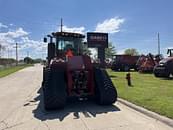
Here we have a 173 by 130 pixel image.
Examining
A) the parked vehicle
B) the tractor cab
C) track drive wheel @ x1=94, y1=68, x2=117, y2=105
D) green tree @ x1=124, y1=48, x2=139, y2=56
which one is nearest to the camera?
track drive wheel @ x1=94, y1=68, x2=117, y2=105

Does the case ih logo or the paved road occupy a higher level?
the case ih logo

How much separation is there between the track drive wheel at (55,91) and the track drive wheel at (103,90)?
50.9 inches

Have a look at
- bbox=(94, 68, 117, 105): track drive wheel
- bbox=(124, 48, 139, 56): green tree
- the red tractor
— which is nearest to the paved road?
bbox=(94, 68, 117, 105): track drive wheel

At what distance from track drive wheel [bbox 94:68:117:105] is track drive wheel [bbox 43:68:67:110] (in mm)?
1292

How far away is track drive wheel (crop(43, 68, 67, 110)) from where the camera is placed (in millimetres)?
10422

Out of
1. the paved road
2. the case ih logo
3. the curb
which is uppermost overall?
the case ih logo

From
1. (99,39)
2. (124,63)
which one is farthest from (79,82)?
(124,63)

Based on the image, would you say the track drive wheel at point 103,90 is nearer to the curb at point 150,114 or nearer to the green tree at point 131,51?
the curb at point 150,114

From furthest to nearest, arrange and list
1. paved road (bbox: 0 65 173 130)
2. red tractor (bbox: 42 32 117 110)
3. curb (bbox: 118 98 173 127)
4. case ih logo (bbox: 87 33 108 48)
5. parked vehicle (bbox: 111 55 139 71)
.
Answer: parked vehicle (bbox: 111 55 139 71) → case ih logo (bbox: 87 33 108 48) → red tractor (bbox: 42 32 117 110) → paved road (bbox: 0 65 173 130) → curb (bbox: 118 98 173 127)

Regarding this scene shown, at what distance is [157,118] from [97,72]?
383cm

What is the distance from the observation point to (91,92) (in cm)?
1153

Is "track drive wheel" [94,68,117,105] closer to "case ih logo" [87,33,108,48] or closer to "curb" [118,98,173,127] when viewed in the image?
"curb" [118,98,173,127]

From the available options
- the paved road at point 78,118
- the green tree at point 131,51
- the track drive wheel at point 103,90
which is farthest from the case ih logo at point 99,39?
the green tree at point 131,51

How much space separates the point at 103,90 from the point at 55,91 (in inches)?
69.4
